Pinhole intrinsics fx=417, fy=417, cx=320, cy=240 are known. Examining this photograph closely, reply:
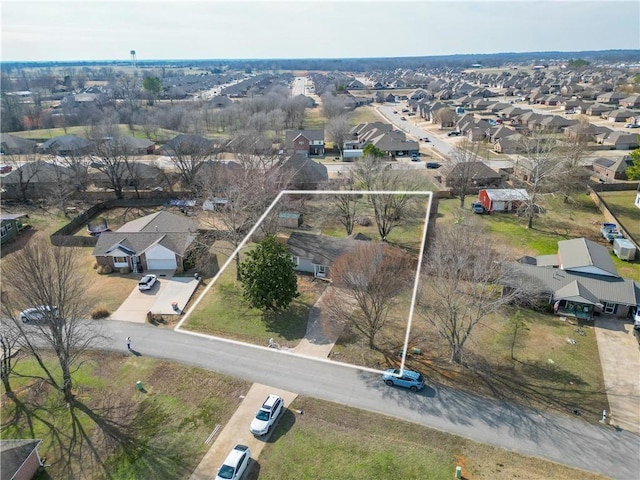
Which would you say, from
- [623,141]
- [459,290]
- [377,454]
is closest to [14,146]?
[459,290]

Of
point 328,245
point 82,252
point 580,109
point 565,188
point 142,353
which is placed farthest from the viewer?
point 580,109

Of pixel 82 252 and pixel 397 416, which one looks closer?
pixel 397 416

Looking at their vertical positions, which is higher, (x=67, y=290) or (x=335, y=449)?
(x=67, y=290)

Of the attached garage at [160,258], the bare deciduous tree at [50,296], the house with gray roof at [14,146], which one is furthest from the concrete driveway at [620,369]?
the house with gray roof at [14,146]

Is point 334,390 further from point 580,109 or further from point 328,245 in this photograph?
point 580,109

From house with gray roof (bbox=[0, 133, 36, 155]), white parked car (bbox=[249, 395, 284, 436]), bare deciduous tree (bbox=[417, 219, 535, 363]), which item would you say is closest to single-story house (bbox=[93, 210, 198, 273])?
white parked car (bbox=[249, 395, 284, 436])

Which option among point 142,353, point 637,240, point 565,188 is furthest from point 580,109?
point 142,353
